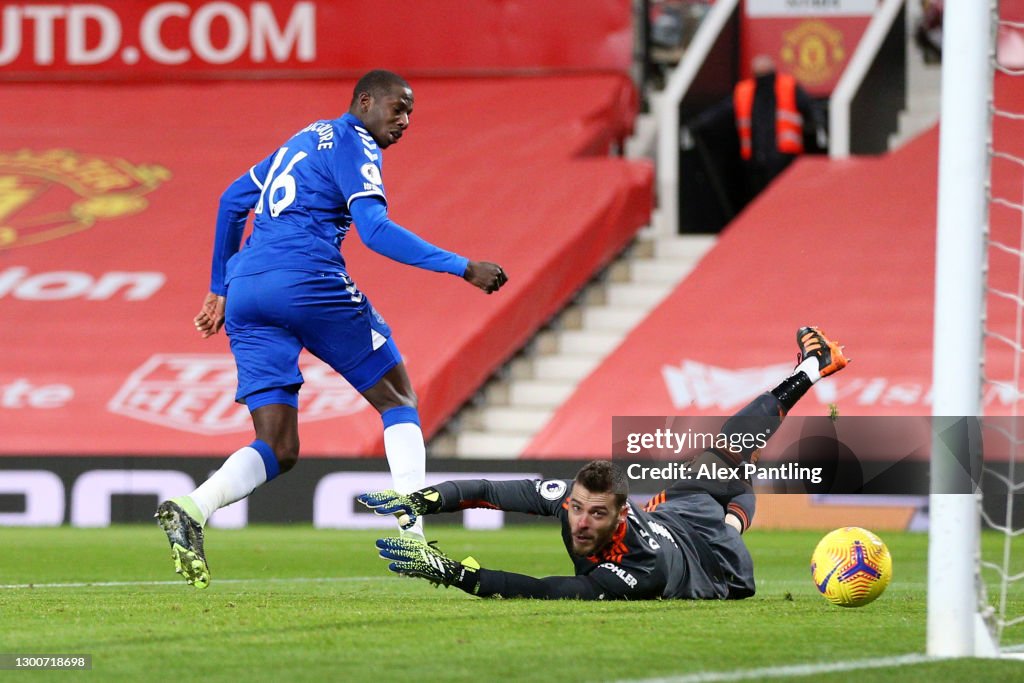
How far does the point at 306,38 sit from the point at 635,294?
4478 millimetres

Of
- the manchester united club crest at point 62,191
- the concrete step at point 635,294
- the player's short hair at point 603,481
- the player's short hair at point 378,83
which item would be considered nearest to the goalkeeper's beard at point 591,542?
the player's short hair at point 603,481

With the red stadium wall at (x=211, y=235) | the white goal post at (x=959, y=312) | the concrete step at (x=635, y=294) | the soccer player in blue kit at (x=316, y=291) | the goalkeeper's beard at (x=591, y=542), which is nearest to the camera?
the white goal post at (x=959, y=312)

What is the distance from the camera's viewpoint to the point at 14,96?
57.3 feet

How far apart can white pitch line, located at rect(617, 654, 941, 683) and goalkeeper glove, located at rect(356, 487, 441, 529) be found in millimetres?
1972

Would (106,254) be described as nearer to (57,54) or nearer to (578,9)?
(57,54)

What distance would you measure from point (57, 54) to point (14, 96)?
0.62 metres

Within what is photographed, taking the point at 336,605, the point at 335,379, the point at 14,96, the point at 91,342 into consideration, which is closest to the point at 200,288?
the point at 91,342

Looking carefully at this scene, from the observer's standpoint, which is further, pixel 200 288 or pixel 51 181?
pixel 51 181

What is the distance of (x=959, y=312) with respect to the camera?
4438 millimetres

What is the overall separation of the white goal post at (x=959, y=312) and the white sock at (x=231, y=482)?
2.55 m

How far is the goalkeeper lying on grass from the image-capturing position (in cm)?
577

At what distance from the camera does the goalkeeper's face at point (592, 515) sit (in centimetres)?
570

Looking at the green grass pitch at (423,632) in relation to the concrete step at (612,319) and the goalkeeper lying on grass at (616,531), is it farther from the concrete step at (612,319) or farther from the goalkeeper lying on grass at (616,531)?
the concrete step at (612,319)

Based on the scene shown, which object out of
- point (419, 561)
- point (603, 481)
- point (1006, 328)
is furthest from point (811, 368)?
point (1006, 328)
